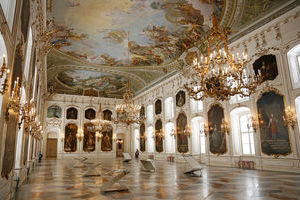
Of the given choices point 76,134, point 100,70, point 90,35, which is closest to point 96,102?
point 76,134

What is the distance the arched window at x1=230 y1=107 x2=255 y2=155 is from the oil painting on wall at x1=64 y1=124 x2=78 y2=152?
17343mm

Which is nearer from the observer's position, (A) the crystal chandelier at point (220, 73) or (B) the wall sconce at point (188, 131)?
(A) the crystal chandelier at point (220, 73)

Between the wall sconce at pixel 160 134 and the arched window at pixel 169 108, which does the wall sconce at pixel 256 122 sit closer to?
the arched window at pixel 169 108

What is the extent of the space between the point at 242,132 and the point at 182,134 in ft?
17.3

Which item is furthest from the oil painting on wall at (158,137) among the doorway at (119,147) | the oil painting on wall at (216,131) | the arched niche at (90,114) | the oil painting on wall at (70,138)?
the oil painting on wall at (70,138)

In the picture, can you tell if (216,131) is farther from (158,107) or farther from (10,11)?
(10,11)

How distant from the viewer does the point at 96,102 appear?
26734mm

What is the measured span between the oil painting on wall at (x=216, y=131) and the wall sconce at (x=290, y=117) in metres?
4.02

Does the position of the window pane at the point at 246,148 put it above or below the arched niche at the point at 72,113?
below

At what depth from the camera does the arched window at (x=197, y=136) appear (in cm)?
1670

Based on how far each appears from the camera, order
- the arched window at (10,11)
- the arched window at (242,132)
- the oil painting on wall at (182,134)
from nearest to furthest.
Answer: the arched window at (10,11)
the arched window at (242,132)
the oil painting on wall at (182,134)

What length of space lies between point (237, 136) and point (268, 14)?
677cm

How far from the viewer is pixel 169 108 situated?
2062cm

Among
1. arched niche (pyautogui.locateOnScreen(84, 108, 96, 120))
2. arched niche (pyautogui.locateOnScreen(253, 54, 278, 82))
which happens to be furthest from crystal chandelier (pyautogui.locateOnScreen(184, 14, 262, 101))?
arched niche (pyautogui.locateOnScreen(84, 108, 96, 120))
